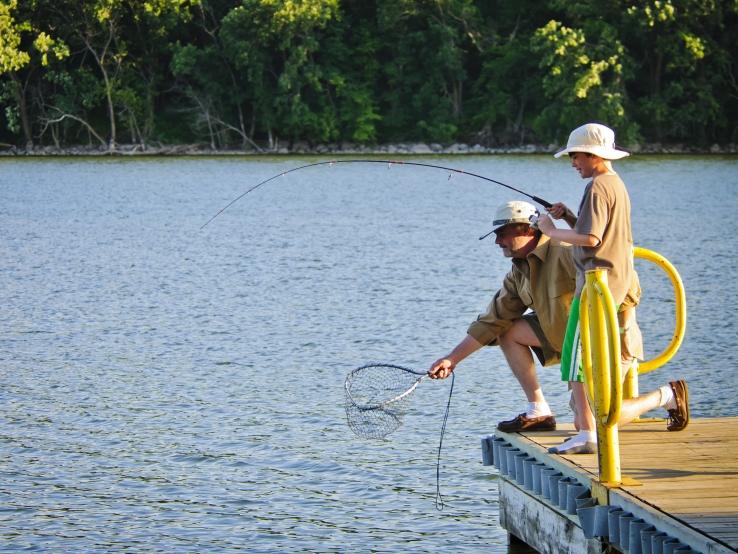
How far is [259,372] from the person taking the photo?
530 inches

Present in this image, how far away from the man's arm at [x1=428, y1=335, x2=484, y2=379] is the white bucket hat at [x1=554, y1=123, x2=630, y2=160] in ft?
4.10

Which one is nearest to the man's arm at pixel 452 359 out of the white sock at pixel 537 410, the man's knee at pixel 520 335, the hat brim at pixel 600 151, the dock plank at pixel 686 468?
the man's knee at pixel 520 335

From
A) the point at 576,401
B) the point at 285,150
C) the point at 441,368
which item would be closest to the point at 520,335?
the point at 441,368

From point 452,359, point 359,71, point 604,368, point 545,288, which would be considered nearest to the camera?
point 604,368

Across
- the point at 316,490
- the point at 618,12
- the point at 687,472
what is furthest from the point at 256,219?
the point at 618,12

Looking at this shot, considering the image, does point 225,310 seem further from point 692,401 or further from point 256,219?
point 256,219

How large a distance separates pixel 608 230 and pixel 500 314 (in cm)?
99

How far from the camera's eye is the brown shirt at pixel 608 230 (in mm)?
6180

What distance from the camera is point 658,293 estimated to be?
19.6 meters

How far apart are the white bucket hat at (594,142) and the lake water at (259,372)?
267cm

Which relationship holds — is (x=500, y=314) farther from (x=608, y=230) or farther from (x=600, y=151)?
(x=600, y=151)

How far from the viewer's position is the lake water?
859 centimetres

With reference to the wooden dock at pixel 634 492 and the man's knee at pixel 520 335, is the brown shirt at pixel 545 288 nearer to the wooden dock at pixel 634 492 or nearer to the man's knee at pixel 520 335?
the man's knee at pixel 520 335

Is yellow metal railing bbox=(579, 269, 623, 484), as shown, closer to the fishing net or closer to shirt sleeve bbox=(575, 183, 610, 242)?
shirt sleeve bbox=(575, 183, 610, 242)
